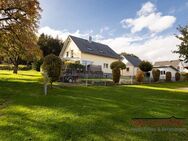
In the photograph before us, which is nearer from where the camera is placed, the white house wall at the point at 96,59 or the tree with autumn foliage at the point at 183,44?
the tree with autumn foliage at the point at 183,44

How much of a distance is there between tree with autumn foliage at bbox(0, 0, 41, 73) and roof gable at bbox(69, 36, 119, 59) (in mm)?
20268

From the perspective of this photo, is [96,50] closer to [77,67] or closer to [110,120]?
[77,67]

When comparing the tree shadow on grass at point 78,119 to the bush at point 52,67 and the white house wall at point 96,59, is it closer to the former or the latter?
the bush at point 52,67

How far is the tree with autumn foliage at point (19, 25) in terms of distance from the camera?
2638 cm

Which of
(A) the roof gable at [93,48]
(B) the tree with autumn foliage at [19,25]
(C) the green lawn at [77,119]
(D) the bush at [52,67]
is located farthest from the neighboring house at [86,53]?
(C) the green lawn at [77,119]

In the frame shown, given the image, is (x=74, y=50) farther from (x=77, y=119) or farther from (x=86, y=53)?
(x=77, y=119)

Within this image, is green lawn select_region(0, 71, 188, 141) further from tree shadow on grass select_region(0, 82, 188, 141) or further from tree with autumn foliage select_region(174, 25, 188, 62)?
tree with autumn foliage select_region(174, 25, 188, 62)

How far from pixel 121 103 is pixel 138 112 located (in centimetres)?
250

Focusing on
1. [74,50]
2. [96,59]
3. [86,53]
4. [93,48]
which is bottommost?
[96,59]

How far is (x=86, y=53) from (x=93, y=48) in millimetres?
4195

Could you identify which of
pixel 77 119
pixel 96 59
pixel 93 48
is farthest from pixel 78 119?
pixel 93 48

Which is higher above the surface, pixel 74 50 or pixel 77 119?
pixel 74 50

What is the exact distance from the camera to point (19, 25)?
26.8 meters

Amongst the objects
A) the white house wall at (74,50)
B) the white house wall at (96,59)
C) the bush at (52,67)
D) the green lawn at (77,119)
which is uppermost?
the white house wall at (74,50)
